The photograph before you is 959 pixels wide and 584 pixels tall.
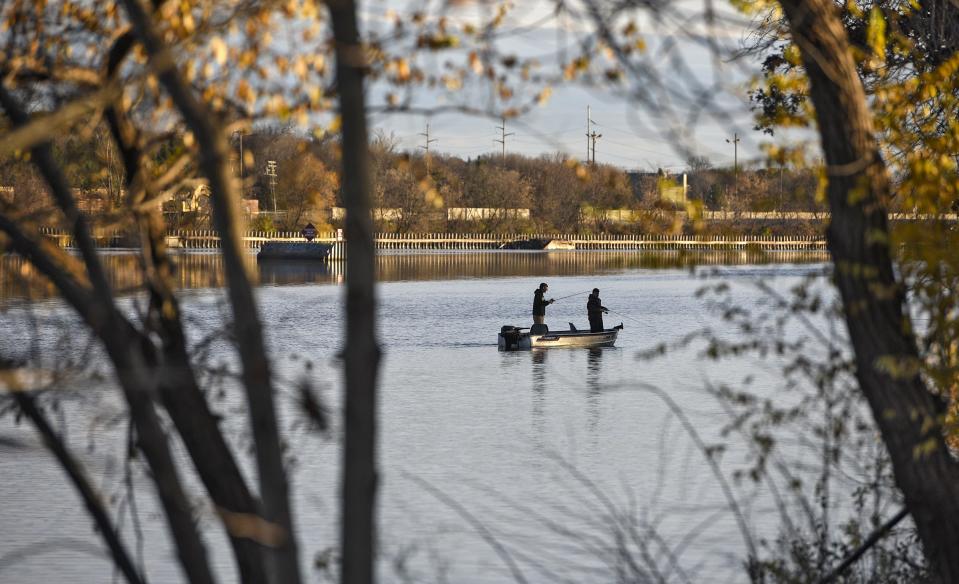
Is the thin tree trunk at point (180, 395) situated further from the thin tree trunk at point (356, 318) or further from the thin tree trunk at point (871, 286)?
the thin tree trunk at point (871, 286)

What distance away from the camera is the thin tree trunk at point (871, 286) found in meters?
6.65

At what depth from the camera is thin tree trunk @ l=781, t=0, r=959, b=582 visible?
665cm

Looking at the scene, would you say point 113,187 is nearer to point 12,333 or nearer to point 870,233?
point 870,233

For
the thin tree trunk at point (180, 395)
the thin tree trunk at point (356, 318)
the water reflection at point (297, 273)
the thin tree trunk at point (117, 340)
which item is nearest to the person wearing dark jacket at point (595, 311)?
the thin tree trunk at point (180, 395)

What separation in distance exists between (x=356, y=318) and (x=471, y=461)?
18.3m

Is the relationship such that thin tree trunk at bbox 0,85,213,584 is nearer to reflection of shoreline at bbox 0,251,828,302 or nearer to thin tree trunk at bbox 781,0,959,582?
thin tree trunk at bbox 781,0,959,582

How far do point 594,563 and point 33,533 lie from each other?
756 cm

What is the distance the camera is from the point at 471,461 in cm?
2223

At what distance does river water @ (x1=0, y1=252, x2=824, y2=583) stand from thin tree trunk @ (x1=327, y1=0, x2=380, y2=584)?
0.87 m

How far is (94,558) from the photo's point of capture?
16.3 m

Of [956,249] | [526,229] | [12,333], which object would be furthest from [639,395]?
[526,229]

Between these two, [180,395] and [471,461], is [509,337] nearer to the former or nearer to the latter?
[471,461]

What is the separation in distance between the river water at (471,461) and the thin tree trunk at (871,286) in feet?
3.80

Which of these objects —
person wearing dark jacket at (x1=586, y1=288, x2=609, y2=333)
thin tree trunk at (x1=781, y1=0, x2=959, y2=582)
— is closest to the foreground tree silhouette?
thin tree trunk at (x1=781, y1=0, x2=959, y2=582)
